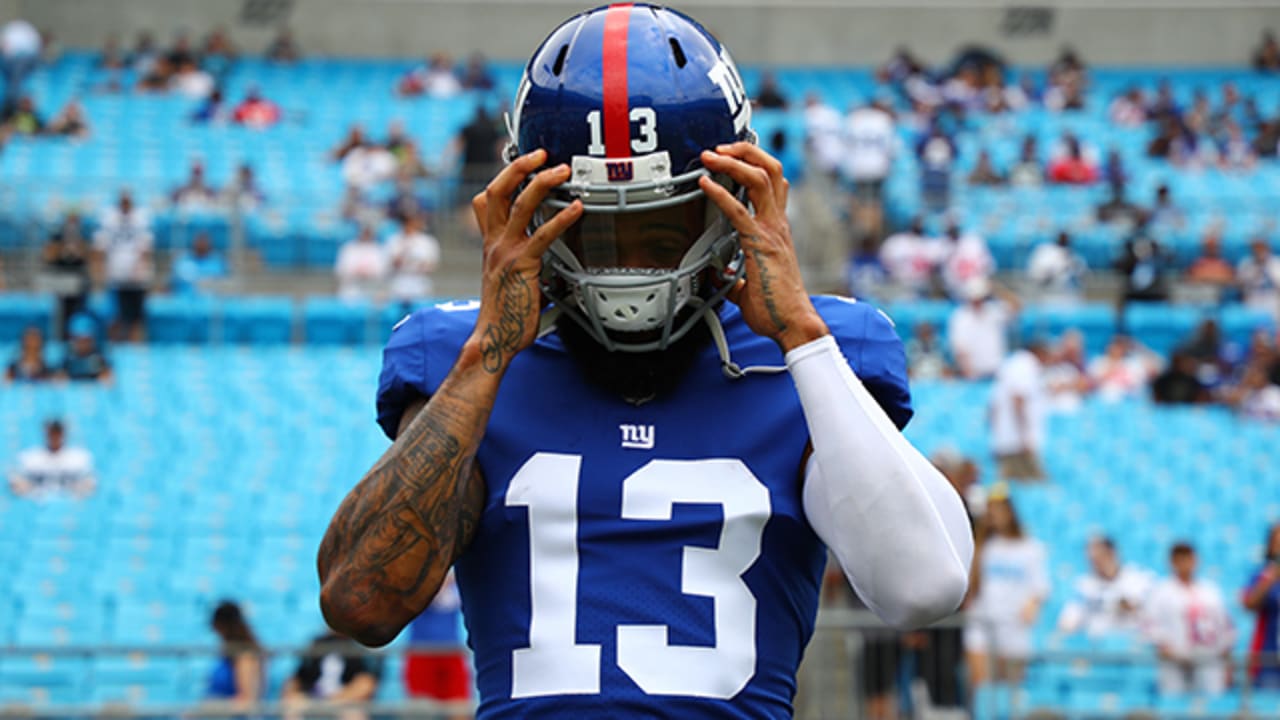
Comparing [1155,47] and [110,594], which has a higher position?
[1155,47]

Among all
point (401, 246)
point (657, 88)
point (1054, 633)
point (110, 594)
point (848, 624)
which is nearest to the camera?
point (657, 88)

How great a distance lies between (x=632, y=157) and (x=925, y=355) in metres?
11.1

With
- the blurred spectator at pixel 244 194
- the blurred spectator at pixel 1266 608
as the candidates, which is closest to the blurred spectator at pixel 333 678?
the blurred spectator at pixel 1266 608

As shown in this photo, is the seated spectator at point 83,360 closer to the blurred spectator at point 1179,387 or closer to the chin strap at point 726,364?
the blurred spectator at point 1179,387

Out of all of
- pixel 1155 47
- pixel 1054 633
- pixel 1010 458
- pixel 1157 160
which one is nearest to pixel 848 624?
pixel 1054 633

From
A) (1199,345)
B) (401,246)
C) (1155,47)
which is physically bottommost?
(1199,345)

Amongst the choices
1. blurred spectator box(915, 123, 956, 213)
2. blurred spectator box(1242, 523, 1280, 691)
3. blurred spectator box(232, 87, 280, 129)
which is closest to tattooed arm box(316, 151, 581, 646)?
blurred spectator box(1242, 523, 1280, 691)

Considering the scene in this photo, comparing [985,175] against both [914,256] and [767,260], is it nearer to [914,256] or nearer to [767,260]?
[914,256]

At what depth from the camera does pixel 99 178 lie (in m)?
17.2

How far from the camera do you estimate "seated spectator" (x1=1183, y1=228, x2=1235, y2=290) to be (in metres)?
15.1

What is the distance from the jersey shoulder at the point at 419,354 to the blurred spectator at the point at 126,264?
11.9m

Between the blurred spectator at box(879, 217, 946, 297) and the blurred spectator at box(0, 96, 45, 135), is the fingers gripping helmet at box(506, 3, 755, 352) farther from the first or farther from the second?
the blurred spectator at box(0, 96, 45, 135)

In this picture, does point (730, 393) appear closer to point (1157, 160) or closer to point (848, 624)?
point (848, 624)

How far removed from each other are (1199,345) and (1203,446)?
1.61 meters
